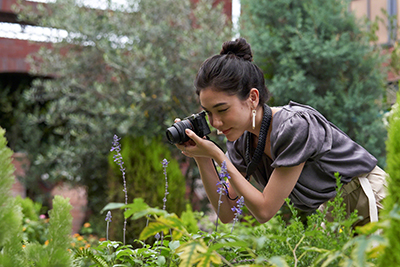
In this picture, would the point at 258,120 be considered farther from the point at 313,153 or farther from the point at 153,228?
the point at 153,228

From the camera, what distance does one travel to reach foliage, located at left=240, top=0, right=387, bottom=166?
183 inches

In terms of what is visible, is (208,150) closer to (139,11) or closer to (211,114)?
(211,114)

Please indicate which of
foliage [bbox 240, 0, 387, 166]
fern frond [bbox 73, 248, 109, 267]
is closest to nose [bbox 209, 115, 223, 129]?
fern frond [bbox 73, 248, 109, 267]

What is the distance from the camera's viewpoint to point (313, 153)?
175 centimetres

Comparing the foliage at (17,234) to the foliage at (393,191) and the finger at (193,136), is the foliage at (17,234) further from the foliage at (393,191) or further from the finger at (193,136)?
the finger at (193,136)

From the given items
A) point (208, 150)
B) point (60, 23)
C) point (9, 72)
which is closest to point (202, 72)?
point (208, 150)

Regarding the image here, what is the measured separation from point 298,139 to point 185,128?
0.53 m

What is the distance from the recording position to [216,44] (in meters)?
5.59

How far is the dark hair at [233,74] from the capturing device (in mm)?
1880

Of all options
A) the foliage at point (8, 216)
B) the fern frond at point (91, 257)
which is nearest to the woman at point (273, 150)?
the fern frond at point (91, 257)

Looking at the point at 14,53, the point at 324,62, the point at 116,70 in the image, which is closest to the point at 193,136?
the point at 324,62

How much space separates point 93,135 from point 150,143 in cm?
101

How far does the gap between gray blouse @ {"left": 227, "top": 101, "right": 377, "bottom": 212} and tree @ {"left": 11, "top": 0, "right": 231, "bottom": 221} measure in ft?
11.4

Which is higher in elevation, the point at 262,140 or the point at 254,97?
the point at 254,97
